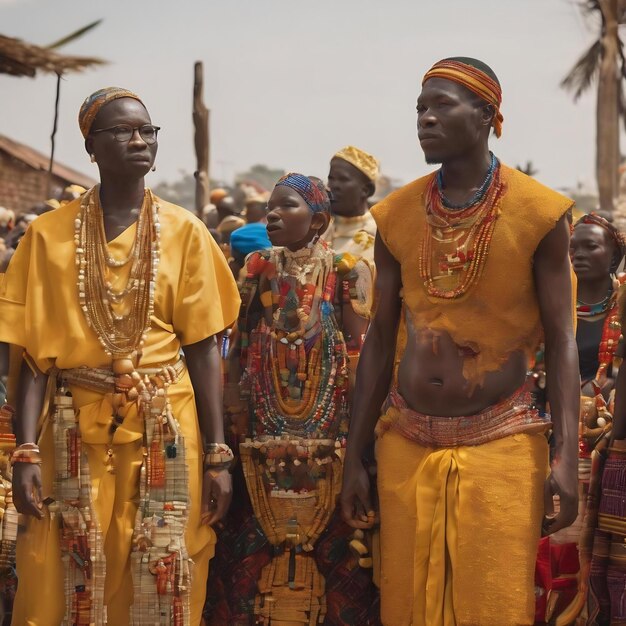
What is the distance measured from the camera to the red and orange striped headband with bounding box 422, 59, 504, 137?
4898mm

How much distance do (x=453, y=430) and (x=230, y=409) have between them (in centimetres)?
183

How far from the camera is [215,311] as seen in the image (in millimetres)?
5438

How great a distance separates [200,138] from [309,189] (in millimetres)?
11065

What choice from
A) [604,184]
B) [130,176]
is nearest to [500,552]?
[130,176]

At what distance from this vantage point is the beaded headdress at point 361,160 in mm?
9094

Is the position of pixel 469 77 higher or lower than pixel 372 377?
higher

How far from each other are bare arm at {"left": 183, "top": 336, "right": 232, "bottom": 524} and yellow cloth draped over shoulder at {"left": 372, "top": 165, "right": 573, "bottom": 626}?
0.76m

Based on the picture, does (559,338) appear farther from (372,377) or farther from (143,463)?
(143,463)

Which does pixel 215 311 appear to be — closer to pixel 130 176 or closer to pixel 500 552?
pixel 130 176

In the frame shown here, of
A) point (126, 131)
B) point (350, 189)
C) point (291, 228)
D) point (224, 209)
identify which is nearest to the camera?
point (126, 131)

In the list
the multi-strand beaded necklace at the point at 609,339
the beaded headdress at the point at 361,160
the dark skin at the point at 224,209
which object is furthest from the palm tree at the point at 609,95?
the multi-strand beaded necklace at the point at 609,339

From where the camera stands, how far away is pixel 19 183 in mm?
22781

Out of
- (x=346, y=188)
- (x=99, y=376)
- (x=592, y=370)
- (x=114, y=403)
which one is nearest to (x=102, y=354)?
(x=99, y=376)

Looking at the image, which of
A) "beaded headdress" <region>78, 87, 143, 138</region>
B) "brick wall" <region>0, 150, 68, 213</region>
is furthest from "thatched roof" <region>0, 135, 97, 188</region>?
"beaded headdress" <region>78, 87, 143, 138</region>
